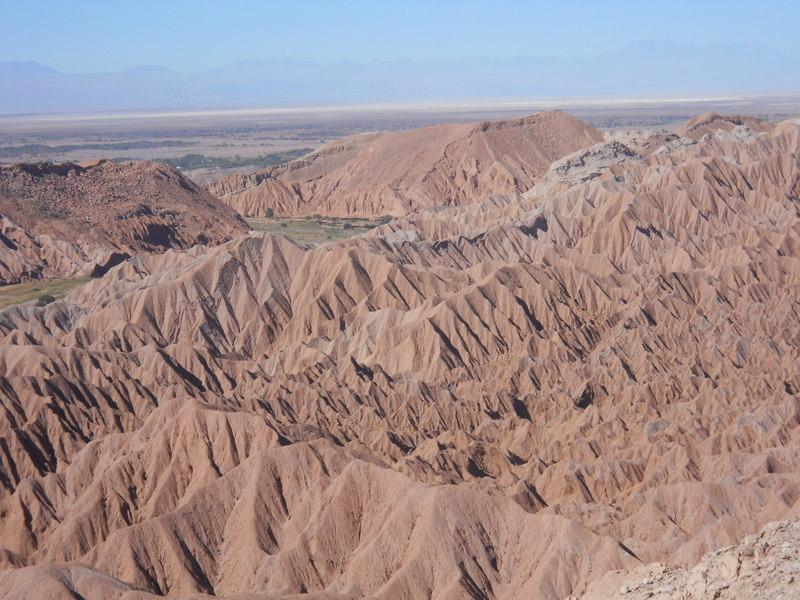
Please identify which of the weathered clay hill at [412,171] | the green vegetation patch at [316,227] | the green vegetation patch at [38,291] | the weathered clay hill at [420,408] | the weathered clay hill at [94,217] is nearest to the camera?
the weathered clay hill at [420,408]

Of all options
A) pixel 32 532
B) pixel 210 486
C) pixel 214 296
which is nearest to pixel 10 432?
pixel 32 532

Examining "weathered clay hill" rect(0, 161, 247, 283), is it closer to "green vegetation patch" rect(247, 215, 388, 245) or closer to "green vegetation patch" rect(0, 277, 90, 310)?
"green vegetation patch" rect(0, 277, 90, 310)

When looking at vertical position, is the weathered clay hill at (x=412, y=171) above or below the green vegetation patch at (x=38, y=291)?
above

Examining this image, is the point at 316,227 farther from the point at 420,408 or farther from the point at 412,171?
the point at 420,408

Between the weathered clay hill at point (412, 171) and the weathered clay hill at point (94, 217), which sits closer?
the weathered clay hill at point (94, 217)

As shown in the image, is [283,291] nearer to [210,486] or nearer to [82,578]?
[210,486]

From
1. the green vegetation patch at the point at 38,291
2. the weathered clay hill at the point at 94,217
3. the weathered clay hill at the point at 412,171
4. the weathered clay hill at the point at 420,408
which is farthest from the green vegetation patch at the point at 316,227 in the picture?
the green vegetation patch at the point at 38,291

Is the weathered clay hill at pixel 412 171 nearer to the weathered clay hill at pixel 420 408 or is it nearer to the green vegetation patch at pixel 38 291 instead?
the weathered clay hill at pixel 420 408
